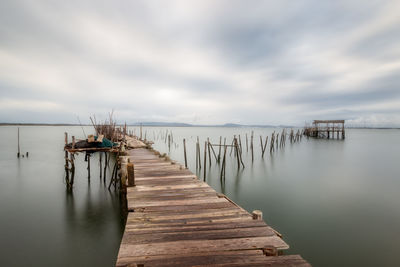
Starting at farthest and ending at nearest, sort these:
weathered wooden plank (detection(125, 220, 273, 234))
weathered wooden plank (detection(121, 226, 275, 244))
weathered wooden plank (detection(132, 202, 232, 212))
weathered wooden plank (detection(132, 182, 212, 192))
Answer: weathered wooden plank (detection(132, 182, 212, 192)), weathered wooden plank (detection(132, 202, 232, 212)), weathered wooden plank (detection(125, 220, 273, 234)), weathered wooden plank (detection(121, 226, 275, 244))

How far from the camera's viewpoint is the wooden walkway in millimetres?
3205

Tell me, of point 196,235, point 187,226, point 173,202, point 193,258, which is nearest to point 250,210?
point 173,202

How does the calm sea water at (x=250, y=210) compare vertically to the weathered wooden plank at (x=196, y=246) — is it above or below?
below

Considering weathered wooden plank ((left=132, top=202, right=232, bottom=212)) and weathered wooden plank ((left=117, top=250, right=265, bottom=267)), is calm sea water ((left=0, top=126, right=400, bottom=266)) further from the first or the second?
weathered wooden plank ((left=117, top=250, right=265, bottom=267))

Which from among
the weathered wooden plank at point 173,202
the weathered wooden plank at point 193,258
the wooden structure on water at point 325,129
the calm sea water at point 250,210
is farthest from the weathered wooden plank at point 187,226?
the wooden structure on water at point 325,129

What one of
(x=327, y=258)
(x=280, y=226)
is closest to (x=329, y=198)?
(x=280, y=226)

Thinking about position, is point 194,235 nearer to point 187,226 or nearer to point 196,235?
point 196,235

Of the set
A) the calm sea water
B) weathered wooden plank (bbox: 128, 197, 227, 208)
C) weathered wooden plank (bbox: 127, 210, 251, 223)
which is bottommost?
the calm sea water

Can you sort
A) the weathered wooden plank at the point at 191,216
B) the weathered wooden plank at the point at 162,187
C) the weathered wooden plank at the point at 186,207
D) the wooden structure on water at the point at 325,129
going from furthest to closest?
the wooden structure on water at the point at 325,129 → the weathered wooden plank at the point at 162,187 → the weathered wooden plank at the point at 186,207 → the weathered wooden plank at the point at 191,216

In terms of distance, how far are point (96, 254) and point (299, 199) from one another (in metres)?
11.1

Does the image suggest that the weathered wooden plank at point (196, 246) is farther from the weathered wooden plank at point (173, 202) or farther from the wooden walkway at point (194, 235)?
the weathered wooden plank at point (173, 202)

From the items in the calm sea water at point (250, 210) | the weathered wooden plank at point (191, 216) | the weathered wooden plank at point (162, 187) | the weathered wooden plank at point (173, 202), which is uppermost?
the weathered wooden plank at point (162, 187)

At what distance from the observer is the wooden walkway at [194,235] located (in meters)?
3.21

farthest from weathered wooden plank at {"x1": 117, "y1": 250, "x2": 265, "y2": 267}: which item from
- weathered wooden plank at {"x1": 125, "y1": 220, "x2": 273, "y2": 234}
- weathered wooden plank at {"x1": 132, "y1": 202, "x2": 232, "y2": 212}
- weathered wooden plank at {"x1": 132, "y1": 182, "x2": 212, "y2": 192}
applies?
weathered wooden plank at {"x1": 132, "y1": 182, "x2": 212, "y2": 192}
